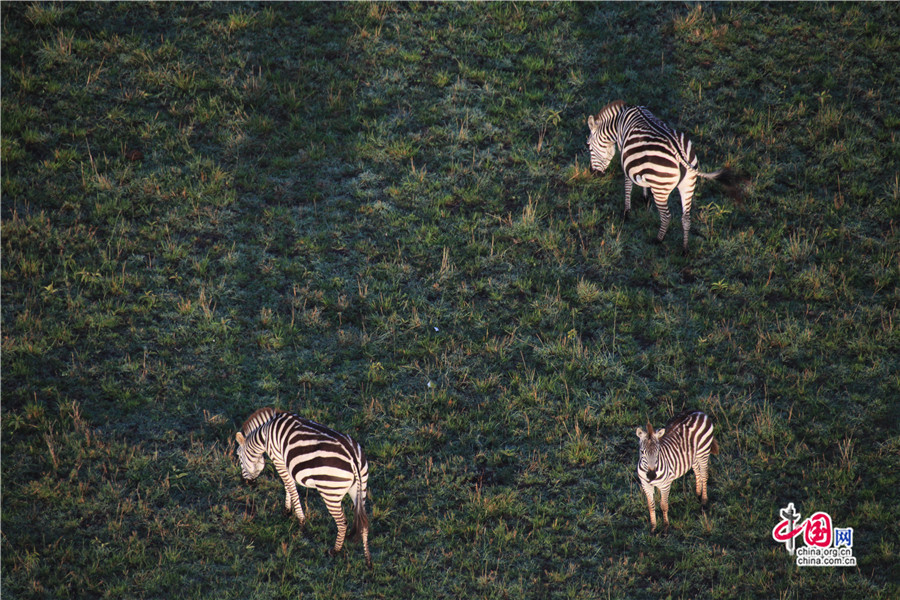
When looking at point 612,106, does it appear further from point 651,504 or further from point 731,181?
point 651,504

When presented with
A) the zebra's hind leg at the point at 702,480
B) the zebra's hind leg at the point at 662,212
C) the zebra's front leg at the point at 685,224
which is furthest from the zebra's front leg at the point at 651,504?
the zebra's hind leg at the point at 662,212

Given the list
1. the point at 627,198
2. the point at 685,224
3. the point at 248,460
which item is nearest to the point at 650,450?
the point at 248,460

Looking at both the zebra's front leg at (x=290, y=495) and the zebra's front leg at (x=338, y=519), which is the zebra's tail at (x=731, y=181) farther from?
the zebra's front leg at (x=290, y=495)

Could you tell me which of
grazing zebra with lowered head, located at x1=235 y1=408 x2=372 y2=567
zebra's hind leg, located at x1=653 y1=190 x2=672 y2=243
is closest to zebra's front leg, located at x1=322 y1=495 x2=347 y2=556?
grazing zebra with lowered head, located at x1=235 y1=408 x2=372 y2=567

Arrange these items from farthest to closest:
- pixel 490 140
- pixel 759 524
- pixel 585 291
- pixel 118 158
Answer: pixel 490 140 < pixel 118 158 < pixel 585 291 < pixel 759 524

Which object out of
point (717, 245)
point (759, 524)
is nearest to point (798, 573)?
point (759, 524)

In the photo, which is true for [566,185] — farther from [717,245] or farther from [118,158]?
[118,158]
